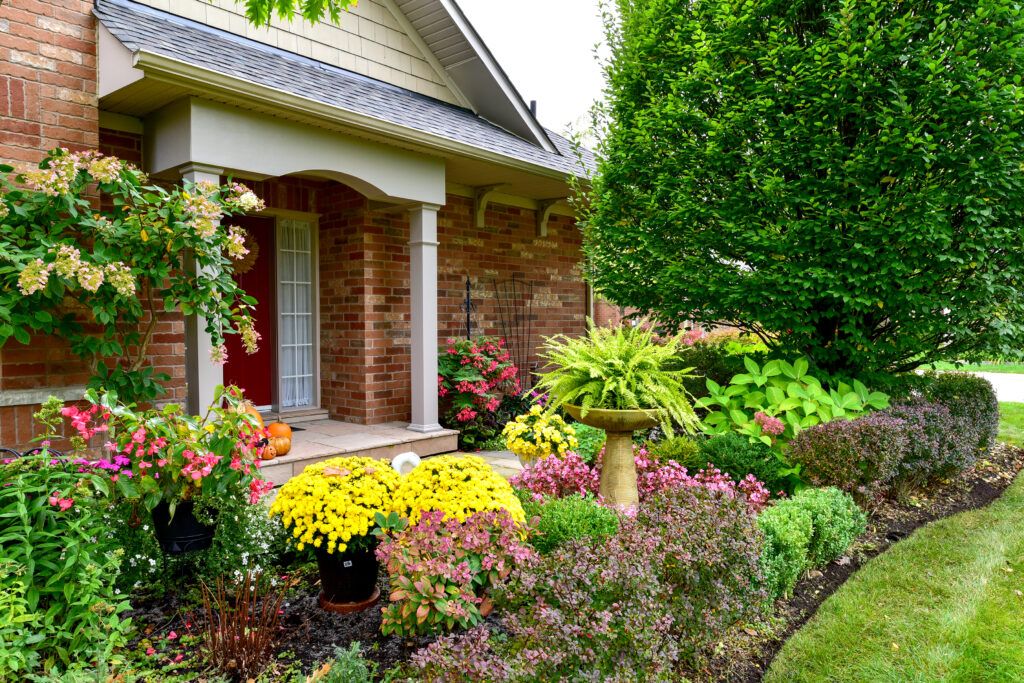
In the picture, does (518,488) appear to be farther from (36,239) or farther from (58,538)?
(36,239)

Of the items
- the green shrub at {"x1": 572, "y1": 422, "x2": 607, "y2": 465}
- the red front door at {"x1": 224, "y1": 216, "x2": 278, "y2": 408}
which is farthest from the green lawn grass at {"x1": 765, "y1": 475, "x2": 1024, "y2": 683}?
the red front door at {"x1": 224, "y1": 216, "x2": 278, "y2": 408}

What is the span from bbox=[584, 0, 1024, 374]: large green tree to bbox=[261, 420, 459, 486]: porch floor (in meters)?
2.38

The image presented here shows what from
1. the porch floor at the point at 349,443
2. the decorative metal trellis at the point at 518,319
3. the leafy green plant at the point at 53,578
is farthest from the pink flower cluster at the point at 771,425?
the leafy green plant at the point at 53,578

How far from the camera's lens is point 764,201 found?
5.35 m

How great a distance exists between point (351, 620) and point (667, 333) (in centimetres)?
441

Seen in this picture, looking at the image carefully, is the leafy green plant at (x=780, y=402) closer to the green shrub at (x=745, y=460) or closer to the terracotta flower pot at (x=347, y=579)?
the green shrub at (x=745, y=460)

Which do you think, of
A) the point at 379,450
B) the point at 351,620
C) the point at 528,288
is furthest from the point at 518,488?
the point at 528,288

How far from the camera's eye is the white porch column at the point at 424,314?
6301 millimetres

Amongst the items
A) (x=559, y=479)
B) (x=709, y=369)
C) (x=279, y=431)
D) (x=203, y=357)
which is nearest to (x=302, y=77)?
(x=203, y=357)

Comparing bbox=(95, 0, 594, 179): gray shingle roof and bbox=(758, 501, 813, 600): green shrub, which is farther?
bbox=(95, 0, 594, 179): gray shingle roof

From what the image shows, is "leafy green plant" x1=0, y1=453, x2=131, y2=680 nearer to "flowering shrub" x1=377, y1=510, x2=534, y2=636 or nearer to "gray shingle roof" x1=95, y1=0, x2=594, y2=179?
"flowering shrub" x1=377, y1=510, x2=534, y2=636

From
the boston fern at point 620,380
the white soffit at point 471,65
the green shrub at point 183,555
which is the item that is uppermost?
the white soffit at point 471,65

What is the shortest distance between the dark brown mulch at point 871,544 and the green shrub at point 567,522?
30.0 inches

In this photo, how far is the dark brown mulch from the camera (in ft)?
9.42
